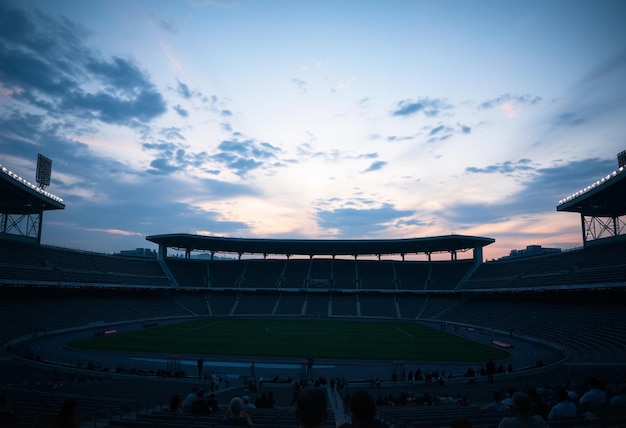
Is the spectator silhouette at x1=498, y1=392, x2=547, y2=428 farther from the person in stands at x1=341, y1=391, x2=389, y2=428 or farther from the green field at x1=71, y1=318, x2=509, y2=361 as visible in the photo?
the green field at x1=71, y1=318, x2=509, y2=361

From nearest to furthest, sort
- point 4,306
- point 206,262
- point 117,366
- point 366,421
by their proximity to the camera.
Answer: point 366,421
point 117,366
point 4,306
point 206,262

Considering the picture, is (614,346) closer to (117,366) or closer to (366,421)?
(366,421)

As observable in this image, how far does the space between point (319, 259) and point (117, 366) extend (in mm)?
61431

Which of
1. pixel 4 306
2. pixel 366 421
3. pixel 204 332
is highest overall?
pixel 366 421

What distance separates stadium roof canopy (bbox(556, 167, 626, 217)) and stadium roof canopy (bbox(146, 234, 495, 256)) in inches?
885

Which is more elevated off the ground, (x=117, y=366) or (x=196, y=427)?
(x=196, y=427)

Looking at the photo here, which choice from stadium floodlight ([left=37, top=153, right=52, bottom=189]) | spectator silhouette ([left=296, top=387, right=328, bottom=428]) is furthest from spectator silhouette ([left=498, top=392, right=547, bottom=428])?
stadium floodlight ([left=37, top=153, right=52, bottom=189])

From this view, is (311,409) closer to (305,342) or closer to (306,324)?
(305,342)

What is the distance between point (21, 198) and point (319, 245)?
5199 centimetres

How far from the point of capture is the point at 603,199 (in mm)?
48688

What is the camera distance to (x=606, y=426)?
20.1 ft

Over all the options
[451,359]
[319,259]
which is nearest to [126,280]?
[319,259]

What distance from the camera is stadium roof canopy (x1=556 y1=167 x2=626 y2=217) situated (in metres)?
42.2

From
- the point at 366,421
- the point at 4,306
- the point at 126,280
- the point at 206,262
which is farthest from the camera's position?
the point at 206,262
